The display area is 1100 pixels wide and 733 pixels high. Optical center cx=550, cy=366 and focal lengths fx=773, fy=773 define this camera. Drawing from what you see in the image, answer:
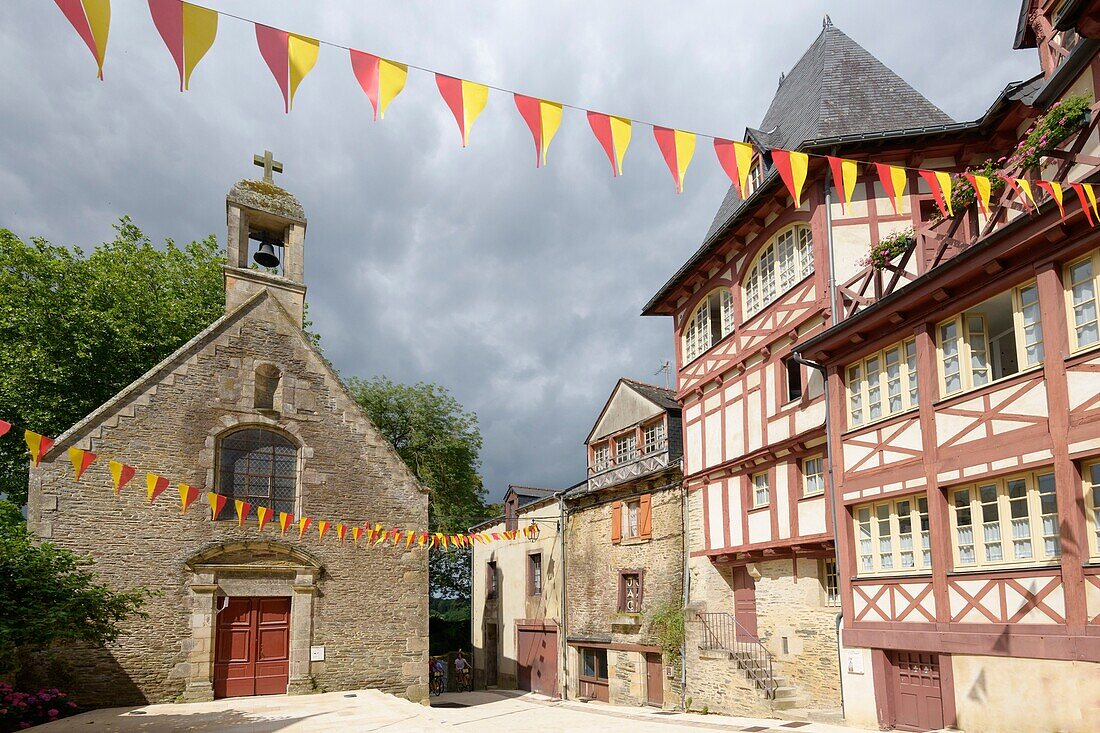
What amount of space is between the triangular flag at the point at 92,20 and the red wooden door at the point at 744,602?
12544 millimetres

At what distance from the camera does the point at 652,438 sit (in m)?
19.4

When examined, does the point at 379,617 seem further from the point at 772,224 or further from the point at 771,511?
the point at 772,224

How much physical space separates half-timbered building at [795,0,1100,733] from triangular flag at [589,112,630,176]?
14.0 feet

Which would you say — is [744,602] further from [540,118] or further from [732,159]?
[540,118]

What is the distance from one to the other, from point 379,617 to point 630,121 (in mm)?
11845

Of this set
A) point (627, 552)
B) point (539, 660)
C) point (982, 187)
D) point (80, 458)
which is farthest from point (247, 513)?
point (982, 187)

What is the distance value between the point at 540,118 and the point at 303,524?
34.7ft

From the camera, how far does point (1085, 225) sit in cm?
741

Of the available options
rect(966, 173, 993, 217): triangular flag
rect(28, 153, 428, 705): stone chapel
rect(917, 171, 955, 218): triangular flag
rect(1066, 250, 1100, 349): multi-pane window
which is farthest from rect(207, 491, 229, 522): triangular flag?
rect(1066, 250, 1100, 349): multi-pane window

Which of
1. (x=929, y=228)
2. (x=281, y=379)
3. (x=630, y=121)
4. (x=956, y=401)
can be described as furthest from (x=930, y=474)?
(x=281, y=379)

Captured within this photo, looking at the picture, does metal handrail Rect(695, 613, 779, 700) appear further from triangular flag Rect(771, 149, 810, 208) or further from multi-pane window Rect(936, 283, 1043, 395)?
triangular flag Rect(771, 149, 810, 208)

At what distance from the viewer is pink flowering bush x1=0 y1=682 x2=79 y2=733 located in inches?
403

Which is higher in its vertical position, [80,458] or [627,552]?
[80,458]

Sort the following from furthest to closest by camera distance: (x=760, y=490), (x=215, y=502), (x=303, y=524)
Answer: (x=303, y=524), (x=760, y=490), (x=215, y=502)
